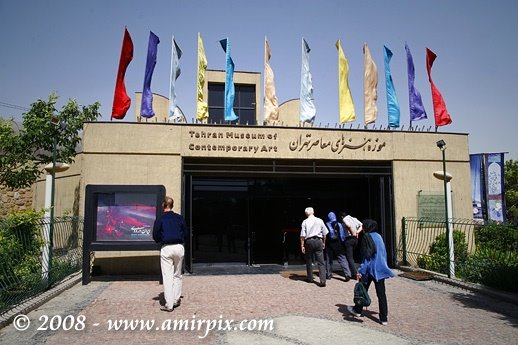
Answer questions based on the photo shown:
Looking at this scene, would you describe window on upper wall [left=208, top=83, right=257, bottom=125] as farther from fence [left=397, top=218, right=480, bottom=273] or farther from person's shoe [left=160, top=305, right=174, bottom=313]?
person's shoe [left=160, top=305, right=174, bottom=313]

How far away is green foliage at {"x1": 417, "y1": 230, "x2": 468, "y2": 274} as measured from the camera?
1065 centimetres

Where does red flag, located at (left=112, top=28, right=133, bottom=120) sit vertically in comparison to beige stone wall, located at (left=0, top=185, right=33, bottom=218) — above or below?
above

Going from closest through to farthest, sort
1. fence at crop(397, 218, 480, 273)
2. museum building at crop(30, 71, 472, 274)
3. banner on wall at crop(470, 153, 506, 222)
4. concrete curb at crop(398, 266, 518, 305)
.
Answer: concrete curb at crop(398, 266, 518, 305), museum building at crop(30, 71, 472, 274), fence at crop(397, 218, 480, 273), banner on wall at crop(470, 153, 506, 222)

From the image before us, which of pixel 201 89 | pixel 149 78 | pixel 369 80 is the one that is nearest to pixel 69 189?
pixel 149 78

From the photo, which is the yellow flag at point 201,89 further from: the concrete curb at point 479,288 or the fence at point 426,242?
the concrete curb at point 479,288

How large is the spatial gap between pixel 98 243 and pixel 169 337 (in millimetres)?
4657

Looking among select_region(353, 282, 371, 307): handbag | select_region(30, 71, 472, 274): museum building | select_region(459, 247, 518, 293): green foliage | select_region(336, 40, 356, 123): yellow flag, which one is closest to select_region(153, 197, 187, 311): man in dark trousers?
select_region(30, 71, 472, 274): museum building

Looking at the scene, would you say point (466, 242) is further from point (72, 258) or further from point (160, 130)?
point (72, 258)

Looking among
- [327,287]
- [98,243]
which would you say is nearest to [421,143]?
[327,287]

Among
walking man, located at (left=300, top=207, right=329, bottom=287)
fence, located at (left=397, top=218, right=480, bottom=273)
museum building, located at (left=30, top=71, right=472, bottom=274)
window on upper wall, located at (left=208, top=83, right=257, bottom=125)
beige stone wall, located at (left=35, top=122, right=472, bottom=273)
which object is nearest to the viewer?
walking man, located at (left=300, top=207, right=329, bottom=287)

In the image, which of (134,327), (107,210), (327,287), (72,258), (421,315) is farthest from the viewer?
(72,258)

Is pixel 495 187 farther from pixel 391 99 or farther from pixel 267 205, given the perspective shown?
pixel 267 205

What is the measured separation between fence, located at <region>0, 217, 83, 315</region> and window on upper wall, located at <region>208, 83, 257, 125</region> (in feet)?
30.0

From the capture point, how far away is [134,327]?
5758 millimetres
